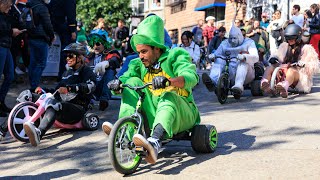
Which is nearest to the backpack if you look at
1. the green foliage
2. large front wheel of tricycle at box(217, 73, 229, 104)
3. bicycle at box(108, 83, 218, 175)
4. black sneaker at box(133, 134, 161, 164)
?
large front wheel of tricycle at box(217, 73, 229, 104)

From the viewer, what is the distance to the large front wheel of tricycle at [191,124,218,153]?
4848mm

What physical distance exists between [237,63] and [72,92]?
11.5 ft

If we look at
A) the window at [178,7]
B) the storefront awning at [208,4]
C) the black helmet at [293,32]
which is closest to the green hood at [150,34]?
the black helmet at [293,32]

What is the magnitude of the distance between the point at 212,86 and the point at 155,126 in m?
4.23

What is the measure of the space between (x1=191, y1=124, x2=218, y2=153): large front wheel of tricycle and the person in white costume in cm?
351

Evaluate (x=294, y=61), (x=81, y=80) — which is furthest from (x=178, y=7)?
(x=81, y=80)

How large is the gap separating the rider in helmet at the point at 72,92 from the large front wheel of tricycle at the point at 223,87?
251cm

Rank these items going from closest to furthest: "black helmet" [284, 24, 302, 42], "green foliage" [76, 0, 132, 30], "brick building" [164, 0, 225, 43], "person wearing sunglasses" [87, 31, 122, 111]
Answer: "person wearing sunglasses" [87, 31, 122, 111]
"black helmet" [284, 24, 302, 42]
"brick building" [164, 0, 225, 43]
"green foliage" [76, 0, 132, 30]

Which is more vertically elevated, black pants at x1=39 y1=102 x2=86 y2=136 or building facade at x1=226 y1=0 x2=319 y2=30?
building facade at x1=226 y1=0 x2=319 y2=30

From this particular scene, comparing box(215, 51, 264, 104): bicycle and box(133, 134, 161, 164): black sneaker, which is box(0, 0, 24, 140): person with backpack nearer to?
box(215, 51, 264, 104): bicycle

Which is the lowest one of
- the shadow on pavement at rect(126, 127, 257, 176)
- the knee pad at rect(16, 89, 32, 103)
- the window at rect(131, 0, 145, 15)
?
the shadow on pavement at rect(126, 127, 257, 176)

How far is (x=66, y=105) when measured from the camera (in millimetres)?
6113

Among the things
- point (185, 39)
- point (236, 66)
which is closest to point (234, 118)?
point (236, 66)

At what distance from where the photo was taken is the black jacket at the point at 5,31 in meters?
7.03
